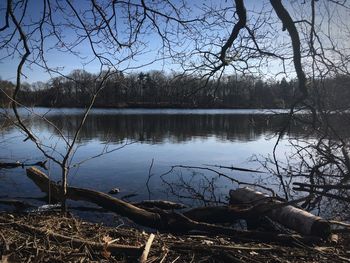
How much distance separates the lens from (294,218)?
628cm

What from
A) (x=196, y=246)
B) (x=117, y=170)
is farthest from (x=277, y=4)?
(x=117, y=170)

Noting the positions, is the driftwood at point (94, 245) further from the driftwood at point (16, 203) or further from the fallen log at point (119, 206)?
the driftwood at point (16, 203)

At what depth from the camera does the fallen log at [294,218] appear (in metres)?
5.57

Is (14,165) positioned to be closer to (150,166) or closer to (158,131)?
(150,166)

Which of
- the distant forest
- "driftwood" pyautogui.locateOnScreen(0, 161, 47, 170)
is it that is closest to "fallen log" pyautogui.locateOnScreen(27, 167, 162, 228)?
the distant forest

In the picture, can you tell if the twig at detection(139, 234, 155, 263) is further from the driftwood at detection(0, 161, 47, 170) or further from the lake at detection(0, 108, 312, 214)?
the driftwood at detection(0, 161, 47, 170)

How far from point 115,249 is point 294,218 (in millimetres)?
3557

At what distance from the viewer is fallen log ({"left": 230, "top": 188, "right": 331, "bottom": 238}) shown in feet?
18.3

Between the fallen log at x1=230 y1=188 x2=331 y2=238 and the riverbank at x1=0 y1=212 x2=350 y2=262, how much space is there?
3.05ft

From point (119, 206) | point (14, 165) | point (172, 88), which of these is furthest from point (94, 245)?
point (14, 165)

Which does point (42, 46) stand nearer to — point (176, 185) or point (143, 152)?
point (176, 185)

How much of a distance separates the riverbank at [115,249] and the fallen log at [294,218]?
93 centimetres

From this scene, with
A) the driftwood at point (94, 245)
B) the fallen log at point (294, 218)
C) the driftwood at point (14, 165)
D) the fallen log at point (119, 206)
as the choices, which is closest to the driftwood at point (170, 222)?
the fallen log at point (119, 206)

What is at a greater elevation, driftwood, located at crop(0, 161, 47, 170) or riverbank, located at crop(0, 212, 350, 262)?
riverbank, located at crop(0, 212, 350, 262)
